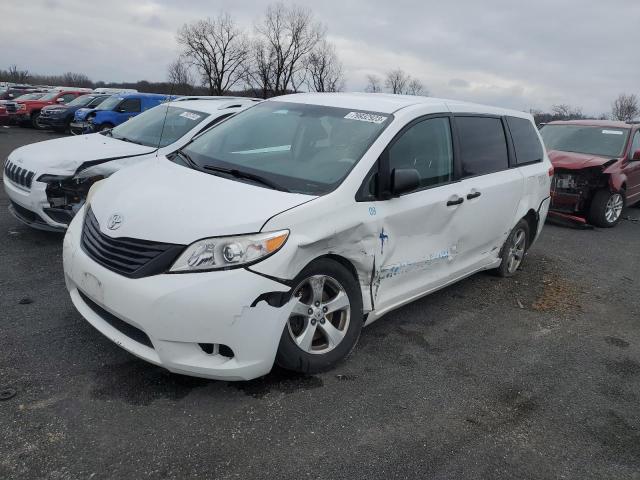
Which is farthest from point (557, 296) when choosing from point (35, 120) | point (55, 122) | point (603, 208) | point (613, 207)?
point (35, 120)

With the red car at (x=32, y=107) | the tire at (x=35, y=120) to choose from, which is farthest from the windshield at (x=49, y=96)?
the tire at (x=35, y=120)

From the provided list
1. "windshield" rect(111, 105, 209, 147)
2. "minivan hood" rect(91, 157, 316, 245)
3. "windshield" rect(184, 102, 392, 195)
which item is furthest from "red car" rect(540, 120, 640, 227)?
"minivan hood" rect(91, 157, 316, 245)

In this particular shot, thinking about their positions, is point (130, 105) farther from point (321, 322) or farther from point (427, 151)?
point (321, 322)

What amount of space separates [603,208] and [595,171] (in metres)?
0.63

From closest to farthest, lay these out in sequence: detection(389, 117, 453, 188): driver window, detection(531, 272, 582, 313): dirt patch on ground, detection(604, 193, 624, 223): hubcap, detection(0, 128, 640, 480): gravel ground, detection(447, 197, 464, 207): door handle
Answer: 1. detection(0, 128, 640, 480): gravel ground
2. detection(389, 117, 453, 188): driver window
3. detection(447, 197, 464, 207): door handle
4. detection(531, 272, 582, 313): dirt patch on ground
5. detection(604, 193, 624, 223): hubcap

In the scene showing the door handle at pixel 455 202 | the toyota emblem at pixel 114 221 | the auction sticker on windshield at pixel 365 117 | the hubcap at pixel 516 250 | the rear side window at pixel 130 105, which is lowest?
the hubcap at pixel 516 250

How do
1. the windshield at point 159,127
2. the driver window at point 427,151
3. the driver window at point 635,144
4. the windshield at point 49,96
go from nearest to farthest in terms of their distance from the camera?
1. the driver window at point 427,151
2. the windshield at point 159,127
3. the driver window at point 635,144
4. the windshield at point 49,96

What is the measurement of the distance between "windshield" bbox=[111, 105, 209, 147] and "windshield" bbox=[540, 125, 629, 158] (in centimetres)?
647

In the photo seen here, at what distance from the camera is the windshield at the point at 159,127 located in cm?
646

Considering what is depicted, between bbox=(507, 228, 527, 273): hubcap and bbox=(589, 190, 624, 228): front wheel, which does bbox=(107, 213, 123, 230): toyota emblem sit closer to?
bbox=(507, 228, 527, 273): hubcap

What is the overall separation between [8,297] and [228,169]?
85.2 inches

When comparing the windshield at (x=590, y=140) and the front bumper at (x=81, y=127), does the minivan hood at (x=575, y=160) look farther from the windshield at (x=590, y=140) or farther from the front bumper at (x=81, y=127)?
the front bumper at (x=81, y=127)

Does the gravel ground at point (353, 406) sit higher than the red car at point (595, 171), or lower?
lower

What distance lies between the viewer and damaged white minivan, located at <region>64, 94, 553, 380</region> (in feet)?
9.18
